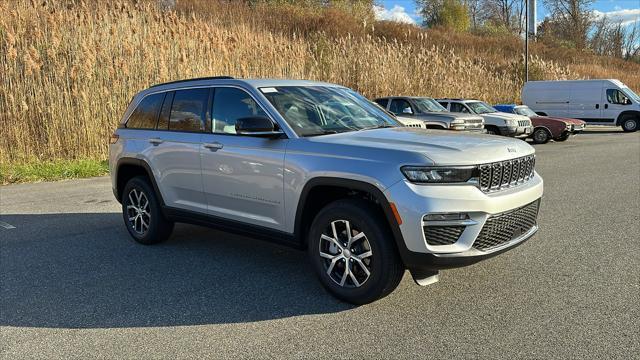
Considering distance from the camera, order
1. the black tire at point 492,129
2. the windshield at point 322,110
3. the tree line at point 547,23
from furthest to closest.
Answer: the tree line at point 547,23
the black tire at point 492,129
the windshield at point 322,110

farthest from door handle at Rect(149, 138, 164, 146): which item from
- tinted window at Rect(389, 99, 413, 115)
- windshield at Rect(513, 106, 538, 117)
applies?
windshield at Rect(513, 106, 538, 117)

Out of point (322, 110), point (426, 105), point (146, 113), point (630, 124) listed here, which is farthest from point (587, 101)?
point (146, 113)

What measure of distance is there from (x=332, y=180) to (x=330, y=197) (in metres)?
0.34

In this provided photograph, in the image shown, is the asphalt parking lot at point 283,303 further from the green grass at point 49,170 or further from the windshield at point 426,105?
the windshield at point 426,105

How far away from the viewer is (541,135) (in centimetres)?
1950

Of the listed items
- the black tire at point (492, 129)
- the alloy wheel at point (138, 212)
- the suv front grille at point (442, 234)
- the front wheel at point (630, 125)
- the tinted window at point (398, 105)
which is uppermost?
the tinted window at point (398, 105)

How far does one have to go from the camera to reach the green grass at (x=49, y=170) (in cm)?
1090

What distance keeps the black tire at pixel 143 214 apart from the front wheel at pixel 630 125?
24660 mm

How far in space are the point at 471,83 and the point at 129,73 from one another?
16.9 m

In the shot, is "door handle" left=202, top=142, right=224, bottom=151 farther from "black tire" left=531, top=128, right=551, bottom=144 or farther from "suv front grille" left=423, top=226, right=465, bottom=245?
"black tire" left=531, top=128, right=551, bottom=144

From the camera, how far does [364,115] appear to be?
5.09 m

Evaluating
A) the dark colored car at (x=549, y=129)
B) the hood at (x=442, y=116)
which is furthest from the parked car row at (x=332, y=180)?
the dark colored car at (x=549, y=129)

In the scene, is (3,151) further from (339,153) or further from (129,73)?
(339,153)

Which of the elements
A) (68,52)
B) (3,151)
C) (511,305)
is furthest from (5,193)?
(511,305)
